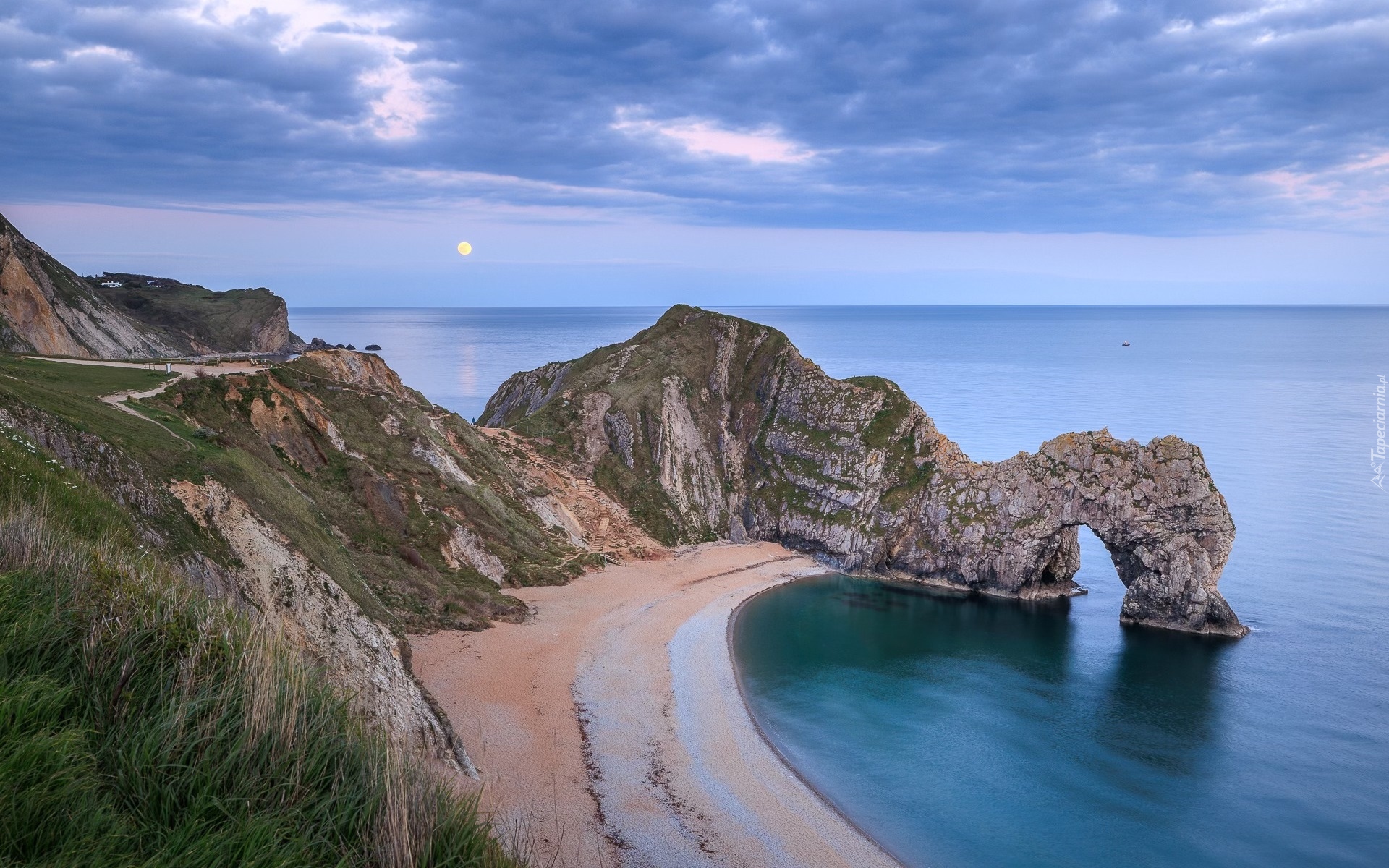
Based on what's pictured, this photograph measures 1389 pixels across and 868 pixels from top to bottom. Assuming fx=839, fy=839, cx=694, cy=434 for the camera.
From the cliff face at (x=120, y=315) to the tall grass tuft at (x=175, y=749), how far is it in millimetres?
49709

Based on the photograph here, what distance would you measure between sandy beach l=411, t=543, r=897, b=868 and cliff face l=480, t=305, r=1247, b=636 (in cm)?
2133

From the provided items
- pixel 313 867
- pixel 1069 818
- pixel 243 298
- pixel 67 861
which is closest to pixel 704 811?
pixel 1069 818

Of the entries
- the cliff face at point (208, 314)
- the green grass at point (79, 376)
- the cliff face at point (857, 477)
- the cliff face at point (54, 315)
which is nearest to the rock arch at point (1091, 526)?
the cliff face at point (857, 477)

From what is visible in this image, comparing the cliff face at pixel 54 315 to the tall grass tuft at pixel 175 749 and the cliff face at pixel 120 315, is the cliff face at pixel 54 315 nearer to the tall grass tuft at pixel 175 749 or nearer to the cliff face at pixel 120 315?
the cliff face at pixel 120 315

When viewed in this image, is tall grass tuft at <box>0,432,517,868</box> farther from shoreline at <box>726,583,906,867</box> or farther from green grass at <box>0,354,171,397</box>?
green grass at <box>0,354,171,397</box>

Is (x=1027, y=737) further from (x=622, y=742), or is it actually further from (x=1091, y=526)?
(x=1091, y=526)

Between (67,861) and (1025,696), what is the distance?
46.8 meters

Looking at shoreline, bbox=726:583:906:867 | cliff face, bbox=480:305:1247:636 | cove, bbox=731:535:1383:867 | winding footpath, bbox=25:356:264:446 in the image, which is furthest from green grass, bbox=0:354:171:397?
cliff face, bbox=480:305:1247:636

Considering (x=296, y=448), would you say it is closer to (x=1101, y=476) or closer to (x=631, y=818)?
(x=631, y=818)

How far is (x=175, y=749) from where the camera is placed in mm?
10773

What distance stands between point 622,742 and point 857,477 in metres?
42.0

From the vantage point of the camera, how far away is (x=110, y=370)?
44.3 m

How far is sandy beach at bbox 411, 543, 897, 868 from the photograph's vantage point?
94.0 ft

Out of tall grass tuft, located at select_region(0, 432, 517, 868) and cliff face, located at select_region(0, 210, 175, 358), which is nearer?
tall grass tuft, located at select_region(0, 432, 517, 868)
